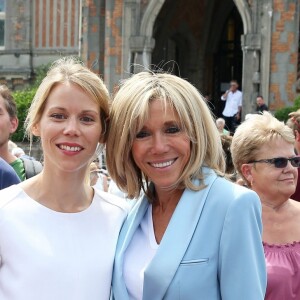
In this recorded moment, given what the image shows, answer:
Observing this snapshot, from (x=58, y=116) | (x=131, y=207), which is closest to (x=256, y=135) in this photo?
(x=131, y=207)

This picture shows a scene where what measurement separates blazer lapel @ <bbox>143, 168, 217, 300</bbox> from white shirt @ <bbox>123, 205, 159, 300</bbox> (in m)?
0.09

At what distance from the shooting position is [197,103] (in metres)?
2.96

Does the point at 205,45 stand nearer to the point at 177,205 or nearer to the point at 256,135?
the point at 256,135

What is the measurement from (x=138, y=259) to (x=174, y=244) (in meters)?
0.22

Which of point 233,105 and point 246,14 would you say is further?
point 233,105

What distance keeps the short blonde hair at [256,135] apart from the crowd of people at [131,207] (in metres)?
1.06

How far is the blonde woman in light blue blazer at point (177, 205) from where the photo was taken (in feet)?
9.00

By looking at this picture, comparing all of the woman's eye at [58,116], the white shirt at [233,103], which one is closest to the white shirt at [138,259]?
the woman's eye at [58,116]

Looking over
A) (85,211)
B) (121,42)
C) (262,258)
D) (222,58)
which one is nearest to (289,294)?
(262,258)

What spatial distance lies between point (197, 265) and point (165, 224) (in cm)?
31

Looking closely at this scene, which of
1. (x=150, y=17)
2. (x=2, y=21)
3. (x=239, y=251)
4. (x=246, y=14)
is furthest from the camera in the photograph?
(x=2, y=21)

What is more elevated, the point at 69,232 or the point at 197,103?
the point at 197,103

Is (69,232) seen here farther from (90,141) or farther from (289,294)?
(289,294)

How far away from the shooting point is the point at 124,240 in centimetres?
304
